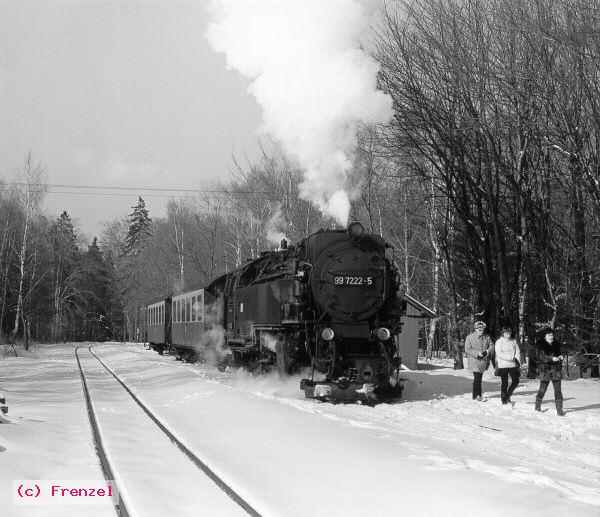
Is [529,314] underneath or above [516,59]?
underneath

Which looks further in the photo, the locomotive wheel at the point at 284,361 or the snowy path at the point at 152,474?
the locomotive wheel at the point at 284,361

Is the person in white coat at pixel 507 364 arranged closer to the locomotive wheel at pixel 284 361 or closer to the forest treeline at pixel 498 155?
the locomotive wheel at pixel 284 361

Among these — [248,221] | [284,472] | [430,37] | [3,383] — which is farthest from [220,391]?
[248,221]

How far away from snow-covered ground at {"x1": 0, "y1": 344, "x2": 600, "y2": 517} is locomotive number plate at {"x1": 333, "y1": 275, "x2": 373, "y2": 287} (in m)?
2.17

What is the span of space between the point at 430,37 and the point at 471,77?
170cm

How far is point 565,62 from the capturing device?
1722 cm

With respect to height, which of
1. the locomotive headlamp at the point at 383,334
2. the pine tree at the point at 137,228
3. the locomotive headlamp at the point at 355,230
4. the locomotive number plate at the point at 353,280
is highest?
the pine tree at the point at 137,228

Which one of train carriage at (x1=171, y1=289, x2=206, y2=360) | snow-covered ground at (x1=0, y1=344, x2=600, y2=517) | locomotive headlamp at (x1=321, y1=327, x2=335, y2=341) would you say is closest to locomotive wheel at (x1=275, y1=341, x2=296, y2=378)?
snow-covered ground at (x1=0, y1=344, x2=600, y2=517)

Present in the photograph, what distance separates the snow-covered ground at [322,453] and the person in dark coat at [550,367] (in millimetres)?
337

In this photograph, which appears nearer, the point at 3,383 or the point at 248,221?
the point at 3,383

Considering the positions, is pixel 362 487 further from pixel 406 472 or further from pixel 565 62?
pixel 565 62

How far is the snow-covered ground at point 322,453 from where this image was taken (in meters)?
5.72

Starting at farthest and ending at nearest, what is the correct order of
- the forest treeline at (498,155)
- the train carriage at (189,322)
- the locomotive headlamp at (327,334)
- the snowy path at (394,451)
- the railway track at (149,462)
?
the train carriage at (189,322) < the forest treeline at (498,155) < the locomotive headlamp at (327,334) < the snowy path at (394,451) < the railway track at (149,462)

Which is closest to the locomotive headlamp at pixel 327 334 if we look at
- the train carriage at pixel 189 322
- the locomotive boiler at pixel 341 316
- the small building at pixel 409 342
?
the locomotive boiler at pixel 341 316
